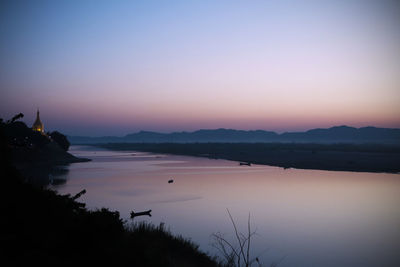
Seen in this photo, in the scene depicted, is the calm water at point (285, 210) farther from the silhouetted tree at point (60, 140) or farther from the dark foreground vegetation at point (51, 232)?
the silhouetted tree at point (60, 140)

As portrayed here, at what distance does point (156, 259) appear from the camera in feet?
21.5

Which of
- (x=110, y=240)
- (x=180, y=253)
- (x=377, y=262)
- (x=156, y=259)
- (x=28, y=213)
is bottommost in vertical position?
(x=377, y=262)

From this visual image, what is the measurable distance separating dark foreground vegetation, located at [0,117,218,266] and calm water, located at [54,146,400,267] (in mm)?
7795

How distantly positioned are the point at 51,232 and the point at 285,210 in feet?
56.7

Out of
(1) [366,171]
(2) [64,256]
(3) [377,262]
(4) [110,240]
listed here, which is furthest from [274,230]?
(1) [366,171]

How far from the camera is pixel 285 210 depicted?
20562mm

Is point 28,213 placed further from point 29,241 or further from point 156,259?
point 156,259

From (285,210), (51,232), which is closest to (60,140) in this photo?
(285,210)

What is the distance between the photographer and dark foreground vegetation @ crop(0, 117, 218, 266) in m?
4.51

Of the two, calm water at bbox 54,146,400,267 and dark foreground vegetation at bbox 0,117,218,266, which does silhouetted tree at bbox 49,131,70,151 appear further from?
dark foreground vegetation at bbox 0,117,218,266

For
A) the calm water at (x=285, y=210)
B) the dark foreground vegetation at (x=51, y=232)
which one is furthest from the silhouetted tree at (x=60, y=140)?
the dark foreground vegetation at (x=51, y=232)

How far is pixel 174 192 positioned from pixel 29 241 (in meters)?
22.6

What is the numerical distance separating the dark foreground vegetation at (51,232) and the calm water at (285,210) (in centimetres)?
780

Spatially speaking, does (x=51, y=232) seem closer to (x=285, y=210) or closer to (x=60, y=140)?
(x=285, y=210)
